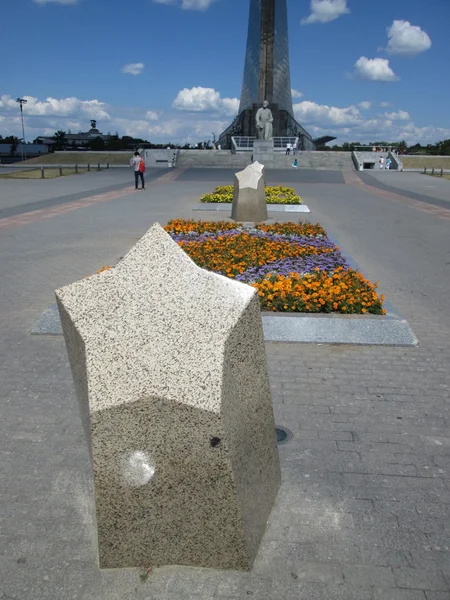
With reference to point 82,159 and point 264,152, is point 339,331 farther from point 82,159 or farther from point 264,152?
point 82,159

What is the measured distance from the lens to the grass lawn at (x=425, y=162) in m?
46.9

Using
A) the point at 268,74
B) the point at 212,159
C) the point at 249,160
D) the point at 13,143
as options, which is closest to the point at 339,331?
the point at 249,160

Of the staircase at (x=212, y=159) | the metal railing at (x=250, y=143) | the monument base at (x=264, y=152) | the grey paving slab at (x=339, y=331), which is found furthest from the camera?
the metal railing at (x=250, y=143)

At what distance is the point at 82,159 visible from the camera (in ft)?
163

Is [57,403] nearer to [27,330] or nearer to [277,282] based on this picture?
[27,330]

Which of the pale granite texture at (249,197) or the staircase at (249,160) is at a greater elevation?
the staircase at (249,160)

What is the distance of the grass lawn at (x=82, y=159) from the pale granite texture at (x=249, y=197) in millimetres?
36016

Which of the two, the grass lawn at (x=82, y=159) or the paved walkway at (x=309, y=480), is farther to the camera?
the grass lawn at (x=82, y=159)

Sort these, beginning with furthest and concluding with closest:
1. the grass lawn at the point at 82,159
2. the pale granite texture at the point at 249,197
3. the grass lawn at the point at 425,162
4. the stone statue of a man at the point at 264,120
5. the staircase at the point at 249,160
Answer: the grass lawn at the point at 82,159, the grass lawn at the point at 425,162, the stone statue of a man at the point at 264,120, the staircase at the point at 249,160, the pale granite texture at the point at 249,197

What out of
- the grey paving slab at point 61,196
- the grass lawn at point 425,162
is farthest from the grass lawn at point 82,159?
the grass lawn at point 425,162

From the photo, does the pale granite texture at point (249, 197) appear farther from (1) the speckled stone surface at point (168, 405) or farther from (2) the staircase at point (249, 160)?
(2) the staircase at point (249, 160)

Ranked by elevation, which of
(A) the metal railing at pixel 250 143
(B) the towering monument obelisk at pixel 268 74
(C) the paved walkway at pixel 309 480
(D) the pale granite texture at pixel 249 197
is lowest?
(C) the paved walkway at pixel 309 480

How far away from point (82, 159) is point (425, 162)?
1248 inches

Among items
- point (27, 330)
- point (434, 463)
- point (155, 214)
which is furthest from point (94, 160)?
point (434, 463)
